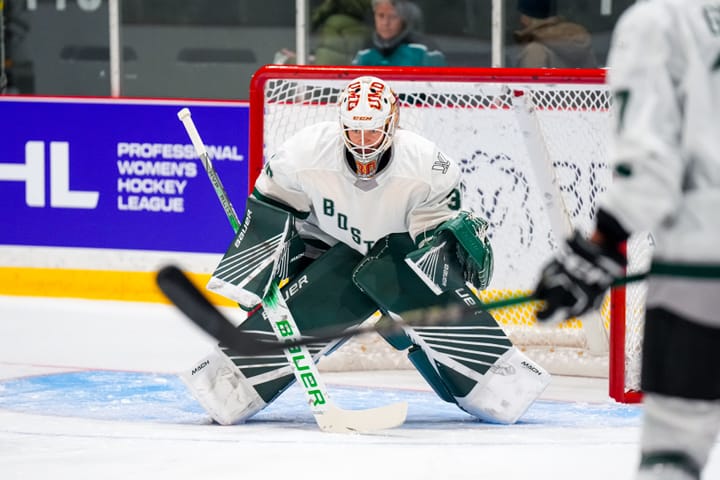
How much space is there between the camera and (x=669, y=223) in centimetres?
194

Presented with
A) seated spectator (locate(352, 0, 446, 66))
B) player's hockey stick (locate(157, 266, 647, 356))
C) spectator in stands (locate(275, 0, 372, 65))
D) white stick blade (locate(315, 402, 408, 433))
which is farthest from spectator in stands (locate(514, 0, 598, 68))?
player's hockey stick (locate(157, 266, 647, 356))

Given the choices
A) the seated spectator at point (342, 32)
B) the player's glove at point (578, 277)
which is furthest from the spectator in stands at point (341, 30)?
the player's glove at point (578, 277)

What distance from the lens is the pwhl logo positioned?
600 centimetres

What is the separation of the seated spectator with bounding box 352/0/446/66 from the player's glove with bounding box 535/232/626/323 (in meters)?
3.60

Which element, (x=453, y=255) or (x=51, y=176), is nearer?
(x=453, y=255)

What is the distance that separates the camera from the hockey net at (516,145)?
14.2 ft

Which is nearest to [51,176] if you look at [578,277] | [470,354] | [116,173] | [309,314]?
[116,173]

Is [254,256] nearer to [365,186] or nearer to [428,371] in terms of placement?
[365,186]

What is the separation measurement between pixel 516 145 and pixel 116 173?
210 cm

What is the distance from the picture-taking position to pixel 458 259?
3617mm

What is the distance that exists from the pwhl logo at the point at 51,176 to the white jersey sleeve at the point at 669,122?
4.33 metres

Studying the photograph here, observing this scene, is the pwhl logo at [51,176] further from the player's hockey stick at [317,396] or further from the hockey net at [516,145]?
the player's hockey stick at [317,396]

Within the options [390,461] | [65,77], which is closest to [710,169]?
[390,461]

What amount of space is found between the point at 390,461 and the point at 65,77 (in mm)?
3709
